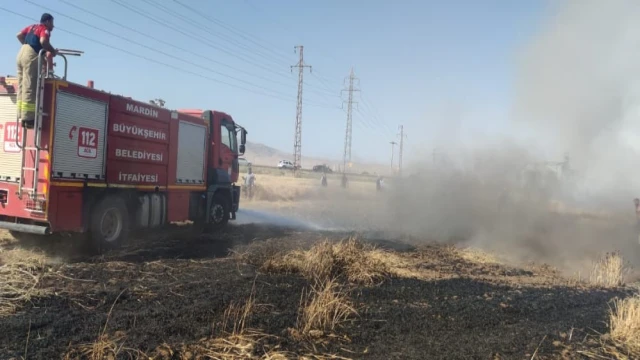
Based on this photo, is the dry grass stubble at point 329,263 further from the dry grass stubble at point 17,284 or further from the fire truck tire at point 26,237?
the fire truck tire at point 26,237

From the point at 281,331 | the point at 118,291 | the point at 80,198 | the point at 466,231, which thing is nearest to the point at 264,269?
the point at 118,291

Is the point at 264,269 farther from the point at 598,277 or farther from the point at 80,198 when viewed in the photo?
the point at 598,277

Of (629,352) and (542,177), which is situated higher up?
(542,177)

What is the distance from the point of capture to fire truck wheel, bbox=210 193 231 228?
1408 cm

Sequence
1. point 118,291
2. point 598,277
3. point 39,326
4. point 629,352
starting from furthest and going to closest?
1. point 598,277
2. point 118,291
3. point 629,352
4. point 39,326

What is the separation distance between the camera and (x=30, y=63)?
805 centimetres

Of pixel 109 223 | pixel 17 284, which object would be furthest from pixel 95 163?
pixel 17 284

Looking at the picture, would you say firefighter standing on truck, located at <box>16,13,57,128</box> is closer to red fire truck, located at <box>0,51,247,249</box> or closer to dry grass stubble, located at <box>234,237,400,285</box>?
red fire truck, located at <box>0,51,247,249</box>

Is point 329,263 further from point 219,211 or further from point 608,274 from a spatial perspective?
point 219,211

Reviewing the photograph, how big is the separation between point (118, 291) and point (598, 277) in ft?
28.2

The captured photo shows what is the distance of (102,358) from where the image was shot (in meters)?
3.73

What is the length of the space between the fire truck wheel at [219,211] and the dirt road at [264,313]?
16.4 feet

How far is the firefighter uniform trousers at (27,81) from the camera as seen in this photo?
8055 mm

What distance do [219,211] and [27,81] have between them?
706 centimetres
